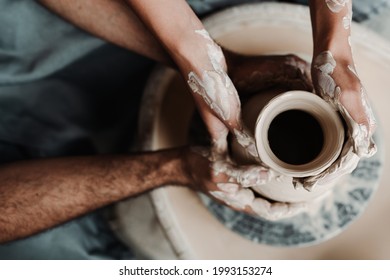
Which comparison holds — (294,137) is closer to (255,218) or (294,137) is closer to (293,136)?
(293,136)

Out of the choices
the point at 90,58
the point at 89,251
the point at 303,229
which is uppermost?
the point at 90,58

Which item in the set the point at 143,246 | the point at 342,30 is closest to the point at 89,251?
the point at 143,246

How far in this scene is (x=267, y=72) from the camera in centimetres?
106

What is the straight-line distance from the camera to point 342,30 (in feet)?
3.14

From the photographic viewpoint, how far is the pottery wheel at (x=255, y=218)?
1194 millimetres

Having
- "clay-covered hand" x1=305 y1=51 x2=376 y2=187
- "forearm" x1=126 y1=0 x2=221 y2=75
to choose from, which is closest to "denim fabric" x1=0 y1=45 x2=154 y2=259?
"forearm" x1=126 y1=0 x2=221 y2=75

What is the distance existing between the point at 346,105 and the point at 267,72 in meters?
0.23

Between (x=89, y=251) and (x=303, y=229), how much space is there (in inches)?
23.3

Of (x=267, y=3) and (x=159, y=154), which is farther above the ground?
(x=267, y=3)

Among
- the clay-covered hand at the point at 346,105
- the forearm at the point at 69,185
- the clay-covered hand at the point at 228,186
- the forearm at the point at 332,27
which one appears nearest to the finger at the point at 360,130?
the clay-covered hand at the point at 346,105

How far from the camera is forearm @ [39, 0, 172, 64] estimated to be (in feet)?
3.82

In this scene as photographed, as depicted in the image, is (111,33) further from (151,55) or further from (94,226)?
(94,226)

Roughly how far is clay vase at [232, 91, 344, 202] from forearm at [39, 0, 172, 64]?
316mm

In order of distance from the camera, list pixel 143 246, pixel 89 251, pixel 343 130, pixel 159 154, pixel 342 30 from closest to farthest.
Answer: pixel 343 130 → pixel 342 30 → pixel 159 154 → pixel 143 246 → pixel 89 251
